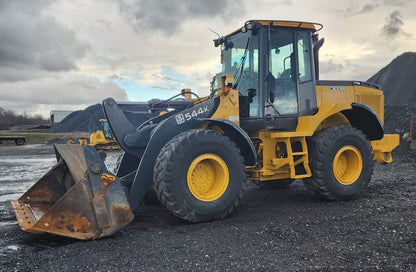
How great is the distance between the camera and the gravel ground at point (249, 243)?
11.3 feet

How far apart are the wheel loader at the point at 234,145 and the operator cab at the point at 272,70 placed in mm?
16

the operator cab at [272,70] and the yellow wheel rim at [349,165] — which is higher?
the operator cab at [272,70]

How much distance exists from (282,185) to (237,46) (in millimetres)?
3035

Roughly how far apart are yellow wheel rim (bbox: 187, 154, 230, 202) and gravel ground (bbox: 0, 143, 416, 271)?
15.1 inches

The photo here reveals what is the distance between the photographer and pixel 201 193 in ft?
15.8

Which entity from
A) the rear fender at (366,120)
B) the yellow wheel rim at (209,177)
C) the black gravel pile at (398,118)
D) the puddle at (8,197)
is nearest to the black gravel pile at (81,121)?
the black gravel pile at (398,118)

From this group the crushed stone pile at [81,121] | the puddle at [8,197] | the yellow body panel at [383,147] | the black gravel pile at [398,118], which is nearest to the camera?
the yellow body panel at [383,147]

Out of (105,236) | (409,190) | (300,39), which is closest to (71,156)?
(105,236)

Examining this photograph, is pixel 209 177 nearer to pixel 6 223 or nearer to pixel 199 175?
pixel 199 175

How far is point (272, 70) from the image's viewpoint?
5859 millimetres

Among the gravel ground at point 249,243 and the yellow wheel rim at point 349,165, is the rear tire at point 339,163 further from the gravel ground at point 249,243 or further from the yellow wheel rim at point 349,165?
the gravel ground at point 249,243

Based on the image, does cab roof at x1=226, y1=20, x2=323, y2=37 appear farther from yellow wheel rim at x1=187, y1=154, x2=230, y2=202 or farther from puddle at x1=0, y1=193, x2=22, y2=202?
puddle at x1=0, y1=193, x2=22, y2=202

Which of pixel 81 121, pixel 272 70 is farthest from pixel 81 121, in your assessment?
pixel 272 70

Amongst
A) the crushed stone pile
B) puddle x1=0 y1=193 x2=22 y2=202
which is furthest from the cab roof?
the crushed stone pile
